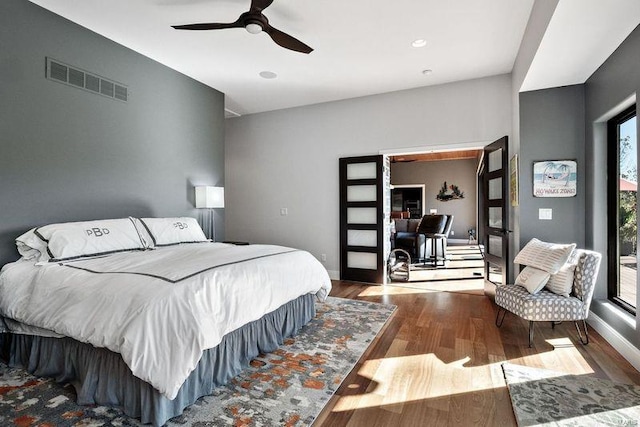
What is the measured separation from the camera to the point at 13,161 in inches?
107

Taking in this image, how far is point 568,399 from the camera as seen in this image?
1.96 metres

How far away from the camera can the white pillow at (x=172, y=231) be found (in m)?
3.38

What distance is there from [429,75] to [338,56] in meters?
1.36

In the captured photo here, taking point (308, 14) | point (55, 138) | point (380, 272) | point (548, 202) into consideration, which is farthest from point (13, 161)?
point (548, 202)

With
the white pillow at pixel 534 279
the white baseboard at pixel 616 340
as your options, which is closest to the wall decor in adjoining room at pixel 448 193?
the white baseboard at pixel 616 340

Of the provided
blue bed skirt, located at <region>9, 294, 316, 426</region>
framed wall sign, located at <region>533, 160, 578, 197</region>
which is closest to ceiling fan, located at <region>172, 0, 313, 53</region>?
blue bed skirt, located at <region>9, 294, 316, 426</region>

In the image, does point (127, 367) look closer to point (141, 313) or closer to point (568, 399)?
point (141, 313)

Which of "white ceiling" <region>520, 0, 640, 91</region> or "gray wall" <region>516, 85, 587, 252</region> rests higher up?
"white ceiling" <region>520, 0, 640, 91</region>

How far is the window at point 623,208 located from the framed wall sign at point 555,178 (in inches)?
12.6

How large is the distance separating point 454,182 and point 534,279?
28.4 feet

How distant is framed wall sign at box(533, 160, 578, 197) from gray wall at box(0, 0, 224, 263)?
433 centimetres

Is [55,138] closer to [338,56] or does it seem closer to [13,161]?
[13,161]

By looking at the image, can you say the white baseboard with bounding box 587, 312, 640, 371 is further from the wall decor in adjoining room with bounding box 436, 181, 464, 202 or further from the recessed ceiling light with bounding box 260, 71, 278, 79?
the wall decor in adjoining room with bounding box 436, 181, 464, 202

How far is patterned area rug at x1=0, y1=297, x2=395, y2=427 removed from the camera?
1758 millimetres
